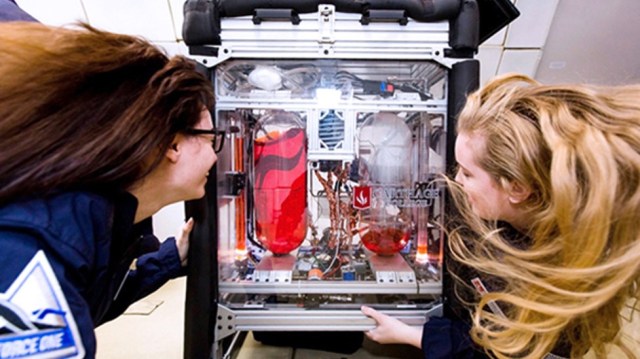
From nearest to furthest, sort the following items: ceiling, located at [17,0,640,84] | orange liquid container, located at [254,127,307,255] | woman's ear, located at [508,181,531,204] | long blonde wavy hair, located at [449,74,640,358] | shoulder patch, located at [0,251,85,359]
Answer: shoulder patch, located at [0,251,85,359], long blonde wavy hair, located at [449,74,640,358], woman's ear, located at [508,181,531,204], orange liquid container, located at [254,127,307,255], ceiling, located at [17,0,640,84]

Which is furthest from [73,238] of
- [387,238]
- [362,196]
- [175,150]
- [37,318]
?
[387,238]

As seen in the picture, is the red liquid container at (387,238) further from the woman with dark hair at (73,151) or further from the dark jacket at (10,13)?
the dark jacket at (10,13)

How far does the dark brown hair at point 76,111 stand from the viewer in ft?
1.62

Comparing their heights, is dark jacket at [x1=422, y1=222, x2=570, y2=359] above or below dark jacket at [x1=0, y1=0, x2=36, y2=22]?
below

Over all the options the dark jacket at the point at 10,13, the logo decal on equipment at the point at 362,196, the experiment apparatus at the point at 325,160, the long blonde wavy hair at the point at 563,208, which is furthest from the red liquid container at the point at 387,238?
the dark jacket at the point at 10,13

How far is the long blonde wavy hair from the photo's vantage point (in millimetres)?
609

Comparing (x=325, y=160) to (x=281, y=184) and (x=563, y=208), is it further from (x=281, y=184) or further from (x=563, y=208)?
(x=563, y=208)

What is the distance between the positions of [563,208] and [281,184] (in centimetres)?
71

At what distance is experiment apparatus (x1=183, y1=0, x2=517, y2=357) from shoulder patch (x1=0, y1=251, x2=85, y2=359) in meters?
0.44

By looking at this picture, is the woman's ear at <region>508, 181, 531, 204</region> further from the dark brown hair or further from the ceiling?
the ceiling

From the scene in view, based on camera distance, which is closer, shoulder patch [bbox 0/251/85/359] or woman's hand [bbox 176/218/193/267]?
shoulder patch [bbox 0/251/85/359]

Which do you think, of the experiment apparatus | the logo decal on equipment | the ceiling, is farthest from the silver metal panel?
the ceiling

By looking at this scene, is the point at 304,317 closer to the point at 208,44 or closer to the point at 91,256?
the point at 91,256

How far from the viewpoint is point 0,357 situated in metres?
0.43
